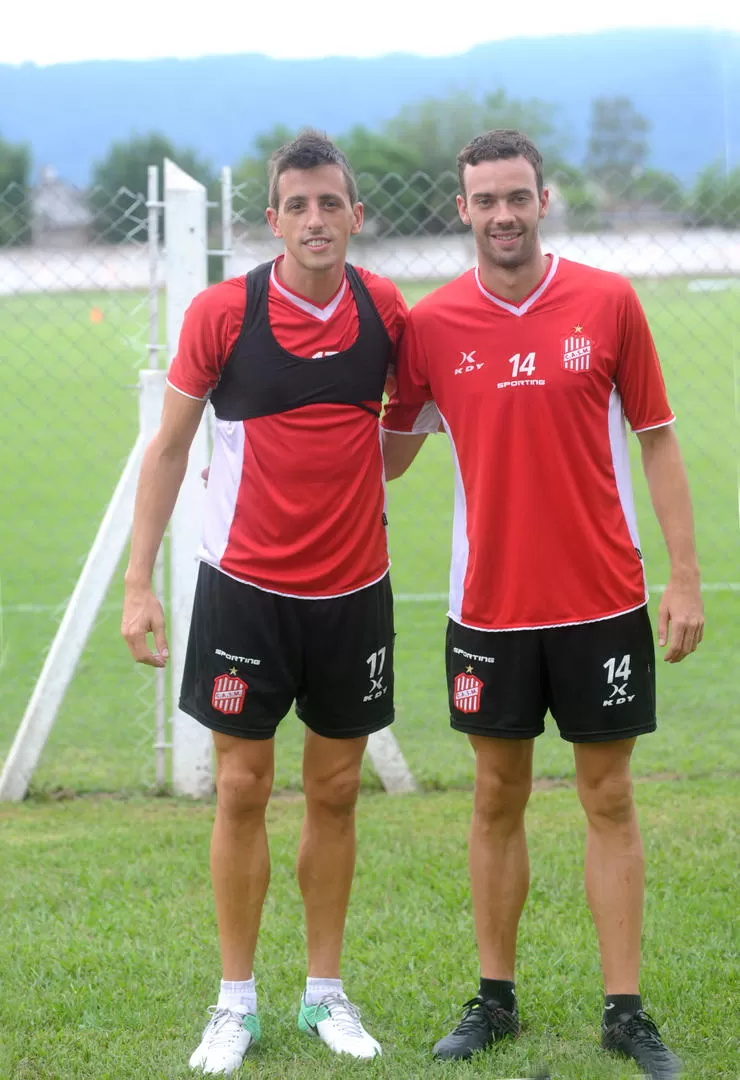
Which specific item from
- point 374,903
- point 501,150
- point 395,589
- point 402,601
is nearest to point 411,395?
point 501,150

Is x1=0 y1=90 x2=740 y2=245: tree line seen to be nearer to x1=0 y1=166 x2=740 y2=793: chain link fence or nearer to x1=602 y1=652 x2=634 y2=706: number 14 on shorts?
x1=0 y1=166 x2=740 y2=793: chain link fence

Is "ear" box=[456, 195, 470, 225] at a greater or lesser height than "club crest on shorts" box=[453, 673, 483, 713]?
greater

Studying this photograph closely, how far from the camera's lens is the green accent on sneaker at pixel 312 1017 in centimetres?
313

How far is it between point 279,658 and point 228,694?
0.49 ft

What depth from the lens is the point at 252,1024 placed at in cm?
306

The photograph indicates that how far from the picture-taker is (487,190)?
2.88 metres

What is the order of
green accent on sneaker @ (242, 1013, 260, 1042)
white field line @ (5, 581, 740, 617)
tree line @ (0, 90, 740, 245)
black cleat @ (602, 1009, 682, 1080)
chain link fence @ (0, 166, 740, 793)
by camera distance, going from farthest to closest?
tree line @ (0, 90, 740, 245) < white field line @ (5, 581, 740, 617) < chain link fence @ (0, 166, 740, 793) < green accent on sneaker @ (242, 1013, 260, 1042) < black cleat @ (602, 1009, 682, 1080)

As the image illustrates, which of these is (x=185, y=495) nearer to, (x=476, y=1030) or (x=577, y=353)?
(x=577, y=353)

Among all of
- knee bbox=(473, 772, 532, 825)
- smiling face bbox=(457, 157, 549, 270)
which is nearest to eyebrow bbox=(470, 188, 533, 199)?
smiling face bbox=(457, 157, 549, 270)

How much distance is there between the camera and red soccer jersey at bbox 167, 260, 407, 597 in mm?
2936

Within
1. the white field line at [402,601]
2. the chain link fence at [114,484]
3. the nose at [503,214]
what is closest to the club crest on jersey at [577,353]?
the nose at [503,214]

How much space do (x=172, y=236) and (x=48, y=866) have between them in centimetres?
237

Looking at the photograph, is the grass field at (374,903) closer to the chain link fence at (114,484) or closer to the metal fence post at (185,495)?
the chain link fence at (114,484)

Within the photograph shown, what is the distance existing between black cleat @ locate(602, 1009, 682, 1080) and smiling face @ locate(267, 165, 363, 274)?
6.35 feet
